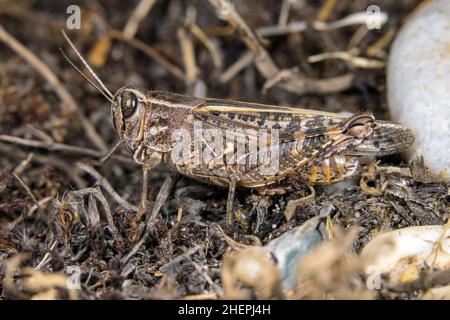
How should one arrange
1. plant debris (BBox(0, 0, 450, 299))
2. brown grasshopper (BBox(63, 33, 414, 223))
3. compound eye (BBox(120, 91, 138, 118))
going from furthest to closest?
compound eye (BBox(120, 91, 138, 118)), brown grasshopper (BBox(63, 33, 414, 223)), plant debris (BBox(0, 0, 450, 299))

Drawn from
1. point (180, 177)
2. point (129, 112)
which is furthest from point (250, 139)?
point (129, 112)

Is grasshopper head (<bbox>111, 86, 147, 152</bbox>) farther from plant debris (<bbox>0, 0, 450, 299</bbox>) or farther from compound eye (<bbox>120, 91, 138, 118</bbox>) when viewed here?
plant debris (<bbox>0, 0, 450, 299</bbox>)

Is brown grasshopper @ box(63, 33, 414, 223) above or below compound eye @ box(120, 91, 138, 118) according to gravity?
below

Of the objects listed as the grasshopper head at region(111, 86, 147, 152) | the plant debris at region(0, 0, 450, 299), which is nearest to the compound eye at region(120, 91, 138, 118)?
the grasshopper head at region(111, 86, 147, 152)

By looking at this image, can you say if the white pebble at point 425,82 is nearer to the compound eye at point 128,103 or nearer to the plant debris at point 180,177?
the plant debris at point 180,177

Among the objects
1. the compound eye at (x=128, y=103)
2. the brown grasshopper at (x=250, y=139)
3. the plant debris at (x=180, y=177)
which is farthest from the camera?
the compound eye at (x=128, y=103)

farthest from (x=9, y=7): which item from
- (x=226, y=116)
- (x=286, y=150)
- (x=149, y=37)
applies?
(x=286, y=150)

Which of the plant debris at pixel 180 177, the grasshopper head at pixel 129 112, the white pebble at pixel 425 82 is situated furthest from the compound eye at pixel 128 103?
the white pebble at pixel 425 82

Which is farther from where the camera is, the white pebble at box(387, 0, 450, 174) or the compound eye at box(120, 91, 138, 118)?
the compound eye at box(120, 91, 138, 118)
